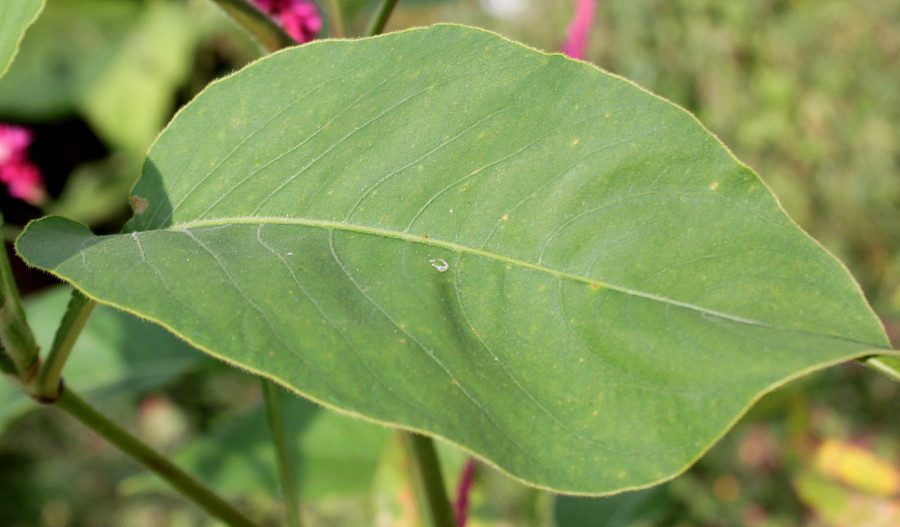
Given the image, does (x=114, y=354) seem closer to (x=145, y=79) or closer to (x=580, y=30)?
(x=580, y=30)

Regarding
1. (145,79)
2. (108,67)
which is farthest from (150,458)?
(108,67)

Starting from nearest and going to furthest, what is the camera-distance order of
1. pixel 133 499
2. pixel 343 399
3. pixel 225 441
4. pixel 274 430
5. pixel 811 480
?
1. pixel 343 399
2. pixel 274 430
3. pixel 225 441
4. pixel 811 480
5. pixel 133 499

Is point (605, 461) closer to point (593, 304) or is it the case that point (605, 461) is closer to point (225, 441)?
point (593, 304)

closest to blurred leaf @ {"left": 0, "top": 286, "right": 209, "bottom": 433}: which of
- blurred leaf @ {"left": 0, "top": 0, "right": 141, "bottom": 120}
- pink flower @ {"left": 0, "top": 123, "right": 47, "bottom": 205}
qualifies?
pink flower @ {"left": 0, "top": 123, "right": 47, "bottom": 205}

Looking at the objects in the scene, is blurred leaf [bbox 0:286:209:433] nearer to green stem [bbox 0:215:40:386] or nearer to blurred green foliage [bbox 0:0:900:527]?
green stem [bbox 0:215:40:386]

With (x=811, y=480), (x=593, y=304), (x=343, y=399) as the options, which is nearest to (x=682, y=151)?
A: (x=593, y=304)

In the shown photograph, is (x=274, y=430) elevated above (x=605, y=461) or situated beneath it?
situated beneath

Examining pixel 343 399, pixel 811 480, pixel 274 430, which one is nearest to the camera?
pixel 343 399
